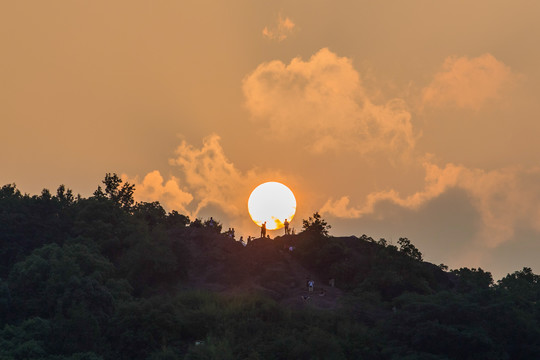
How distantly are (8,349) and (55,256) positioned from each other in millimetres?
15355

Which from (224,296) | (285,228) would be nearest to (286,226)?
(285,228)

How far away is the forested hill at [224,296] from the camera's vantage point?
65312 mm

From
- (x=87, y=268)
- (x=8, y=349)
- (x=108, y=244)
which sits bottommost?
(x=8, y=349)

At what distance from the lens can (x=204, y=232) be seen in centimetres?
9544

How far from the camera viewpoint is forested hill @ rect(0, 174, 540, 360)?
2571 inches

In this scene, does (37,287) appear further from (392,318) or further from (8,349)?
(392,318)

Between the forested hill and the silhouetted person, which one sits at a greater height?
the silhouetted person

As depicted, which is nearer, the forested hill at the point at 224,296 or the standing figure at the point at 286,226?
the forested hill at the point at 224,296

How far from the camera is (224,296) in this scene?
75.7m

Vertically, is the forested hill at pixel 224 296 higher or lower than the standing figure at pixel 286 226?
lower

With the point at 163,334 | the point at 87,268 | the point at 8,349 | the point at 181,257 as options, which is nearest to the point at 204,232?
the point at 181,257

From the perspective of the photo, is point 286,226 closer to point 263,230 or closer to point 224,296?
point 263,230

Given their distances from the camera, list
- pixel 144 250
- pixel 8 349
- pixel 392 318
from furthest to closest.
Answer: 1. pixel 144 250
2. pixel 392 318
3. pixel 8 349

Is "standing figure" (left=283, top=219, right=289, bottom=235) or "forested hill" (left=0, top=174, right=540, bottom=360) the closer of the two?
"forested hill" (left=0, top=174, right=540, bottom=360)
